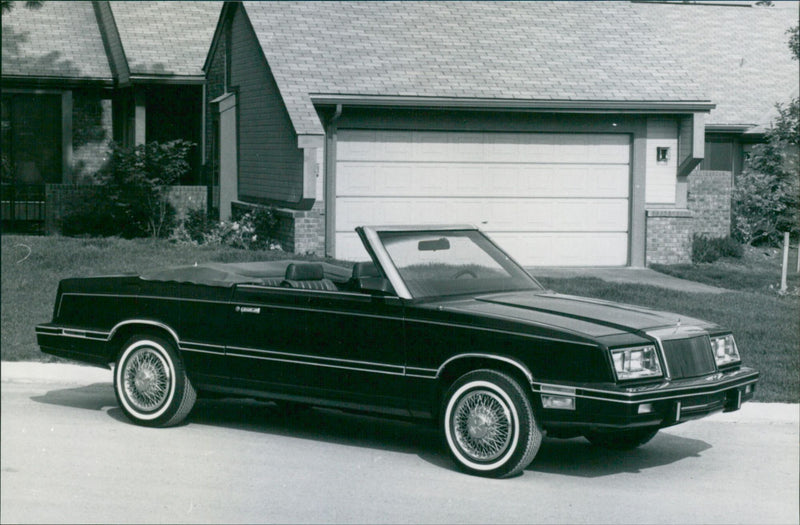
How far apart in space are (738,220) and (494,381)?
55.6 ft

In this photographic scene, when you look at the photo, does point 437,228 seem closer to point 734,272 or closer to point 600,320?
point 600,320

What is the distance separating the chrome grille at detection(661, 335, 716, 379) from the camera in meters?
7.32

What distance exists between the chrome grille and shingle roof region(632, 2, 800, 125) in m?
19.1

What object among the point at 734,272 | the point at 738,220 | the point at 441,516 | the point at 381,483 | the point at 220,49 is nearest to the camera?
the point at 441,516

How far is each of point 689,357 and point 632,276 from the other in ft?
39.1

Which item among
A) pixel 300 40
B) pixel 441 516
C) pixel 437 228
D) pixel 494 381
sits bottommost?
pixel 441 516

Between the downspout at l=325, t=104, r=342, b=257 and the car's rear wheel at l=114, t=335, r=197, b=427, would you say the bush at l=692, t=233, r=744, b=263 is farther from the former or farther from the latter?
the car's rear wheel at l=114, t=335, r=197, b=427

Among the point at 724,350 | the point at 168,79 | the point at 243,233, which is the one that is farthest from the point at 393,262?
the point at 168,79

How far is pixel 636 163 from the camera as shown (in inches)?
813

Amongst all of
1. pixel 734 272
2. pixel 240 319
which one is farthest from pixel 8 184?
pixel 240 319

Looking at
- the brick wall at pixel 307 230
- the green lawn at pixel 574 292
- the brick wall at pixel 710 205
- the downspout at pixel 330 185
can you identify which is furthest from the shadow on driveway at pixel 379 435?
the brick wall at pixel 710 205

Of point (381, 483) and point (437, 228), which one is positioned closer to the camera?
point (381, 483)

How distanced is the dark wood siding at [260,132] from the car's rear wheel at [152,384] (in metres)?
10.9

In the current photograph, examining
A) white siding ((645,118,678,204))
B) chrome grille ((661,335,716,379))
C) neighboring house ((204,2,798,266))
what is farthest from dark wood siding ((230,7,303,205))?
chrome grille ((661,335,716,379))
